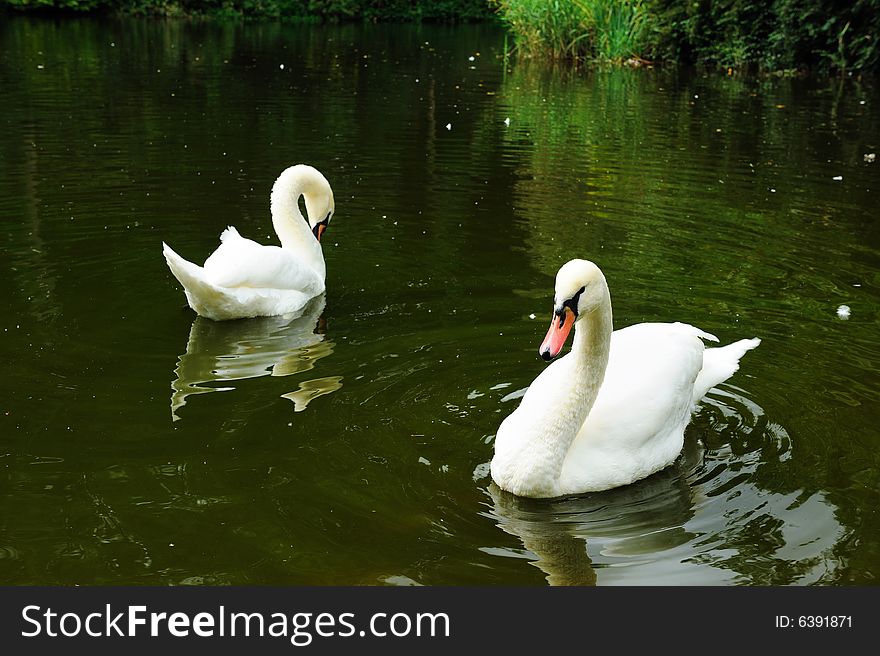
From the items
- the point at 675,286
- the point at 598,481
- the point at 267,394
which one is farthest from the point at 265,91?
the point at 598,481

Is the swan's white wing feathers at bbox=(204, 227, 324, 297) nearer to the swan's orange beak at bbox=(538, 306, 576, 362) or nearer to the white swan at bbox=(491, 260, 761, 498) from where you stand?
the white swan at bbox=(491, 260, 761, 498)

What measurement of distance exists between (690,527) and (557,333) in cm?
108

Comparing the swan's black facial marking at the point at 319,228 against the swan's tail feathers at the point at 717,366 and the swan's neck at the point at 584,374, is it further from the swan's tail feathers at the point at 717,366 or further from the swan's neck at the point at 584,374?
the swan's neck at the point at 584,374

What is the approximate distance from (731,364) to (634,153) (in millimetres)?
9280

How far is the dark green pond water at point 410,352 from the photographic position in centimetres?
472

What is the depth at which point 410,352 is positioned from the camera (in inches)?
277

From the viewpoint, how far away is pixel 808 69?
2766 cm

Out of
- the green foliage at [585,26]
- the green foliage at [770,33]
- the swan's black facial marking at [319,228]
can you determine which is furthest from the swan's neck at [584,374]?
the green foliage at [585,26]

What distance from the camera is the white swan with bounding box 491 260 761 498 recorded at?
5012 mm

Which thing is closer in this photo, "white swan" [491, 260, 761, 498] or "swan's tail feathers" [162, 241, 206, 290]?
"white swan" [491, 260, 761, 498]

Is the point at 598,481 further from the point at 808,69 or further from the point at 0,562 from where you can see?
the point at 808,69

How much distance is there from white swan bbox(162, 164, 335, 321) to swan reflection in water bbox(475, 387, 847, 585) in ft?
9.41

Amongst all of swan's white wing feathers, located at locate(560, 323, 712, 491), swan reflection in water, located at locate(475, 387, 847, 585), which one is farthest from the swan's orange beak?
swan reflection in water, located at locate(475, 387, 847, 585)

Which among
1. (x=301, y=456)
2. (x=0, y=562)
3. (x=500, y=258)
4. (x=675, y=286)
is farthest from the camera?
(x=500, y=258)
